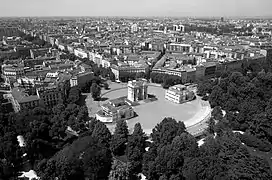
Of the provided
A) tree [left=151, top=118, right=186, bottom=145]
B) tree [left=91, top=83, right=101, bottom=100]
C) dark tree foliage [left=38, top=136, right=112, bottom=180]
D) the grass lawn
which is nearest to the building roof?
tree [left=91, top=83, right=101, bottom=100]

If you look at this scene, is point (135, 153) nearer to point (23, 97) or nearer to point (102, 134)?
point (102, 134)

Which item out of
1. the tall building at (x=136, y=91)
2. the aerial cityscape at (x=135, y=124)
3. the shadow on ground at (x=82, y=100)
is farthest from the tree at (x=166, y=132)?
the shadow on ground at (x=82, y=100)

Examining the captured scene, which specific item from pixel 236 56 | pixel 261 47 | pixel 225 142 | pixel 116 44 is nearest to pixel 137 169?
pixel 225 142

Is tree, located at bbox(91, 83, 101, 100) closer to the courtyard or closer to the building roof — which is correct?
the courtyard

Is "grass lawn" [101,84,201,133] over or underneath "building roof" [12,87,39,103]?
underneath

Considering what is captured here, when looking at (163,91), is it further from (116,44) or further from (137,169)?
(116,44)

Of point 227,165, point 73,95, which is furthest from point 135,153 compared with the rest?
point 73,95
